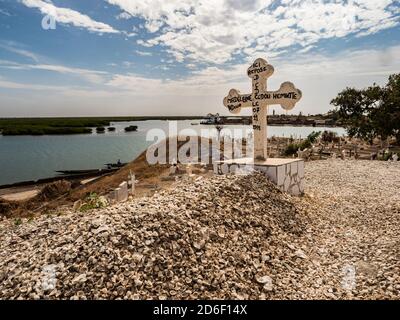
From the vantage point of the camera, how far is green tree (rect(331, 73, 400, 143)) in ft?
85.1

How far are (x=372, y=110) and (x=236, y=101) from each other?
23.4 meters

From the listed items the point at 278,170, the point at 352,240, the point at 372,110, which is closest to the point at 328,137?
the point at 372,110

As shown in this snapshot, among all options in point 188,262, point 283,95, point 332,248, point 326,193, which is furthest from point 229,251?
point 326,193

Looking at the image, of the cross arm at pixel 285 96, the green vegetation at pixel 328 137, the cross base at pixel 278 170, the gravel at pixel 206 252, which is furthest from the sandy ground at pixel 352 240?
A: the green vegetation at pixel 328 137

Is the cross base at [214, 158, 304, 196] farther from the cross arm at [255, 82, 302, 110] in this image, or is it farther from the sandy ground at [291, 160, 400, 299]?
the cross arm at [255, 82, 302, 110]

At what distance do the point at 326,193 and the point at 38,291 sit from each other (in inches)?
347

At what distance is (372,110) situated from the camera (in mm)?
29016

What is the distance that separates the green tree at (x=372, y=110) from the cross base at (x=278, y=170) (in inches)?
800

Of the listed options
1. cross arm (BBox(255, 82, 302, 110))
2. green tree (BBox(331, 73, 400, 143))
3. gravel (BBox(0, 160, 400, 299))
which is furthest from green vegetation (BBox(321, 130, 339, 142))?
gravel (BBox(0, 160, 400, 299))

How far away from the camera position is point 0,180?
123 ft

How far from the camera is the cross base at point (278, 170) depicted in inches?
345

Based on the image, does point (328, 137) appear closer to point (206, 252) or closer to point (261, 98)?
point (261, 98)

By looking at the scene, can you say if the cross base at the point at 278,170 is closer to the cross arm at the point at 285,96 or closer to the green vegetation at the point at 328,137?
the cross arm at the point at 285,96
